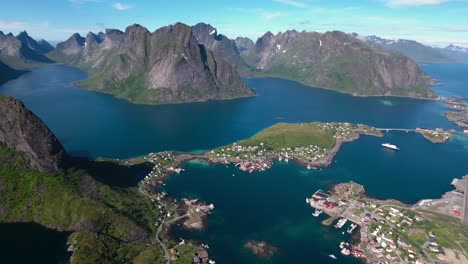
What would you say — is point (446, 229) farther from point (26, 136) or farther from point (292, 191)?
point (26, 136)

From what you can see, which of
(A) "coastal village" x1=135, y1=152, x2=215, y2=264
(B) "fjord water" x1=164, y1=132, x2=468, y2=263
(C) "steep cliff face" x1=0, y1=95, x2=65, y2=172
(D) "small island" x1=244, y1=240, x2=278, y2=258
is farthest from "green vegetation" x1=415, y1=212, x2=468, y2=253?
(C) "steep cliff face" x1=0, y1=95, x2=65, y2=172

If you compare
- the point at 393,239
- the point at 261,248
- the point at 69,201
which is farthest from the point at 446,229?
the point at 69,201

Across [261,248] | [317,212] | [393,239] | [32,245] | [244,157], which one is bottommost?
[393,239]

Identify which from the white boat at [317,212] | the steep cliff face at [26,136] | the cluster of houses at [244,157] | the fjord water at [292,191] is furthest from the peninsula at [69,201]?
the cluster of houses at [244,157]

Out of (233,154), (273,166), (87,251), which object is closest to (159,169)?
(233,154)

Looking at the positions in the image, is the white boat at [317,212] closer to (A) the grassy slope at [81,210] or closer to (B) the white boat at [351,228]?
(B) the white boat at [351,228]

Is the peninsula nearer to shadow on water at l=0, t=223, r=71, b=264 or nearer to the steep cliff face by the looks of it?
the steep cliff face

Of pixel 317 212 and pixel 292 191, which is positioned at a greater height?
pixel 292 191

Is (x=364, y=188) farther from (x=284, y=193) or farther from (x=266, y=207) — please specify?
(x=266, y=207)
